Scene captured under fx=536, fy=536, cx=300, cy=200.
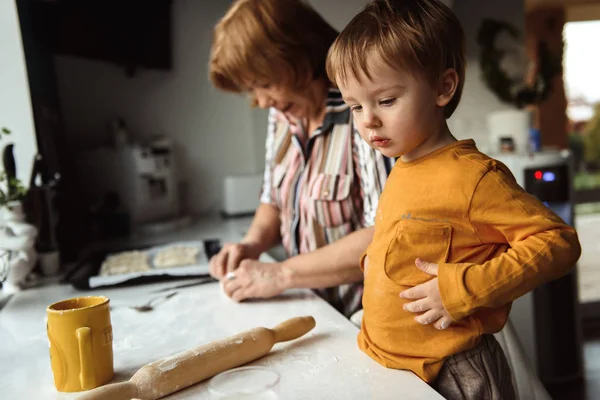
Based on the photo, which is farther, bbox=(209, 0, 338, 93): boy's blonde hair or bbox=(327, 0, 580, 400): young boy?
bbox=(209, 0, 338, 93): boy's blonde hair

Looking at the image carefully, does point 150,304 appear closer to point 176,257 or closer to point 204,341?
point 204,341

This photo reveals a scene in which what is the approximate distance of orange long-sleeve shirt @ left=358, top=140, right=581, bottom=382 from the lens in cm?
64

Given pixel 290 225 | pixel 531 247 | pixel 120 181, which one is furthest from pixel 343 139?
pixel 120 181

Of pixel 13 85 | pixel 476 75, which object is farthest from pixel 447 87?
pixel 476 75

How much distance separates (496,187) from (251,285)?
63 cm

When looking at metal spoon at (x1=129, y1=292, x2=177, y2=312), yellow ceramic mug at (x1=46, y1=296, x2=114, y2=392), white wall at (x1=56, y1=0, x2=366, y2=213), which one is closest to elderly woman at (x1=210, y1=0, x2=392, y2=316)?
metal spoon at (x1=129, y1=292, x2=177, y2=312)

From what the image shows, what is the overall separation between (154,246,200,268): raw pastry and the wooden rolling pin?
2.50 ft

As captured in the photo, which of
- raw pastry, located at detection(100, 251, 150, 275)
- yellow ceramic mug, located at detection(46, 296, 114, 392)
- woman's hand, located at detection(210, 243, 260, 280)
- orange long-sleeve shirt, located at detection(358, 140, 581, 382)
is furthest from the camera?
raw pastry, located at detection(100, 251, 150, 275)

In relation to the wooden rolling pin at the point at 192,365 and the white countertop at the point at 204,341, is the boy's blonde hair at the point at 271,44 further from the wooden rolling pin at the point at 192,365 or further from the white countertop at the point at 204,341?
the wooden rolling pin at the point at 192,365

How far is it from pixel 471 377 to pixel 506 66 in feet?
8.94

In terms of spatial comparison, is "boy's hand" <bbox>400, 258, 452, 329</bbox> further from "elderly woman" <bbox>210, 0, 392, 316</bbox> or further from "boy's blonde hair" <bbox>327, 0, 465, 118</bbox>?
"elderly woman" <bbox>210, 0, 392, 316</bbox>

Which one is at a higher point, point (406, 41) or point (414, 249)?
point (406, 41)

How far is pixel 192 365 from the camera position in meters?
0.75

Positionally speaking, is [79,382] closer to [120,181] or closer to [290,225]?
[290,225]
